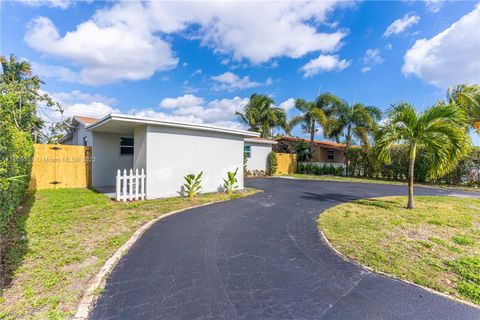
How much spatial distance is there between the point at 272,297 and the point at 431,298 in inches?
78.1

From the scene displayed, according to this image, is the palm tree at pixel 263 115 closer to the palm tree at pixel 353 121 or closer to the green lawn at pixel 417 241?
the palm tree at pixel 353 121

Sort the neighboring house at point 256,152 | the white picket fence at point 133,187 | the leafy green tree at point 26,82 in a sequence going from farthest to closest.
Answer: the neighboring house at point 256,152, the leafy green tree at point 26,82, the white picket fence at point 133,187

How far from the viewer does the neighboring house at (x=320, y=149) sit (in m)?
23.6

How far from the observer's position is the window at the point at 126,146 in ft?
40.0

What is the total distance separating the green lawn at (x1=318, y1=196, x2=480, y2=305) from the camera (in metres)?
3.26

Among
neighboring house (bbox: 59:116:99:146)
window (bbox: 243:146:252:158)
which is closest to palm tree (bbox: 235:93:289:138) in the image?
window (bbox: 243:146:252:158)

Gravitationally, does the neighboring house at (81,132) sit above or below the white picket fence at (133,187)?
above

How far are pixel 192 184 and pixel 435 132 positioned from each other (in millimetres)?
8705

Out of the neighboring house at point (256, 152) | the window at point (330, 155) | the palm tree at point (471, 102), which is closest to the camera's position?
the palm tree at point (471, 102)

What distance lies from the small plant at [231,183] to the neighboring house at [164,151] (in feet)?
0.96

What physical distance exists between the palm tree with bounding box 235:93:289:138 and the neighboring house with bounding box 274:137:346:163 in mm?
1438

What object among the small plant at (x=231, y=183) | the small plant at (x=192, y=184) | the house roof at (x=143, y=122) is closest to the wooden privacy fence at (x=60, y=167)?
the house roof at (x=143, y=122)

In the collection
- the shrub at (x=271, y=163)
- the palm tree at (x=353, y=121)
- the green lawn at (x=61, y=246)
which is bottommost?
the green lawn at (x=61, y=246)

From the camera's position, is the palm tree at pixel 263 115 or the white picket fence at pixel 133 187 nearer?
the white picket fence at pixel 133 187
